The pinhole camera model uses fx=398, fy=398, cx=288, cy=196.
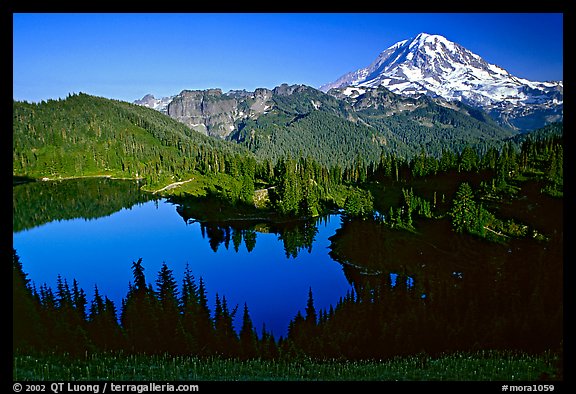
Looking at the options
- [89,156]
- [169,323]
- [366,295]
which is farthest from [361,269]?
[89,156]

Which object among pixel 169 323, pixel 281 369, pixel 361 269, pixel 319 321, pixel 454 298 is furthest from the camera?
pixel 361 269

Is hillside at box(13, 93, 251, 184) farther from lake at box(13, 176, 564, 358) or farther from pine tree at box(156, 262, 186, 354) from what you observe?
pine tree at box(156, 262, 186, 354)

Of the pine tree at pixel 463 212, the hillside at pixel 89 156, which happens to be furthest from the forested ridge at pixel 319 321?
the hillside at pixel 89 156

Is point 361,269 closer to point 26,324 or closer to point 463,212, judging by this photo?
point 463,212

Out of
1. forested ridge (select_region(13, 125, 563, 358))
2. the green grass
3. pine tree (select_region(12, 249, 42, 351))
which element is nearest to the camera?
the green grass

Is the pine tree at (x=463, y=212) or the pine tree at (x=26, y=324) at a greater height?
the pine tree at (x=463, y=212)

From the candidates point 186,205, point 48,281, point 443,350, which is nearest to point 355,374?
point 443,350

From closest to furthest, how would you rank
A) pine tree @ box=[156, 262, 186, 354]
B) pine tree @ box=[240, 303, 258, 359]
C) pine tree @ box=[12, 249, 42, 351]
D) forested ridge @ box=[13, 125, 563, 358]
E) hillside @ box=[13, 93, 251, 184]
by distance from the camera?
pine tree @ box=[12, 249, 42, 351] → forested ridge @ box=[13, 125, 563, 358] → pine tree @ box=[156, 262, 186, 354] → pine tree @ box=[240, 303, 258, 359] → hillside @ box=[13, 93, 251, 184]

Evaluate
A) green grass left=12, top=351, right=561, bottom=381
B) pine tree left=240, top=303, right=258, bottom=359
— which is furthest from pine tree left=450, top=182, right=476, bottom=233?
pine tree left=240, top=303, right=258, bottom=359

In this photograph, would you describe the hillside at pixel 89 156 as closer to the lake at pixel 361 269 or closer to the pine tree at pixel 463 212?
the lake at pixel 361 269
